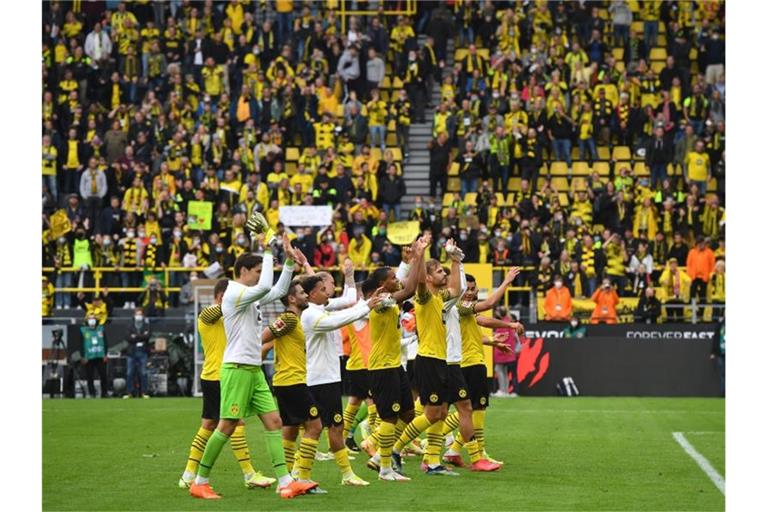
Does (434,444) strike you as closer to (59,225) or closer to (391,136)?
(59,225)

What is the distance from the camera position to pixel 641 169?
38031 millimetres

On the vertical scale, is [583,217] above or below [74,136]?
below

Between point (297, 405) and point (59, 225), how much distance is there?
23.1 meters

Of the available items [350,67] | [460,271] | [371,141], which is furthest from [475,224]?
[460,271]

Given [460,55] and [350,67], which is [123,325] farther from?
[460,55]

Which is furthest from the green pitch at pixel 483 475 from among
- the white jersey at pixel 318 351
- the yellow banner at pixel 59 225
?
the yellow banner at pixel 59 225

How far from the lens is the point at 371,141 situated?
38.6 metres

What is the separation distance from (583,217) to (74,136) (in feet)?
47.9

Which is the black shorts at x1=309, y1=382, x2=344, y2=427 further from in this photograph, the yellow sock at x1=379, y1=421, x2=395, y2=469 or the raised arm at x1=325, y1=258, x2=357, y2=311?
the raised arm at x1=325, y1=258, x2=357, y2=311

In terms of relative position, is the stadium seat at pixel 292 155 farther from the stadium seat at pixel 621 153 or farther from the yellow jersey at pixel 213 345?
the yellow jersey at pixel 213 345

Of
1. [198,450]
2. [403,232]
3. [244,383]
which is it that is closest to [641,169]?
[403,232]

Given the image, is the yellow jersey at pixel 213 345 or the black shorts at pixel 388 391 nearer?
the black shorts at pixel 388 391

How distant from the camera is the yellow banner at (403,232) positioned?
31875 millimetres

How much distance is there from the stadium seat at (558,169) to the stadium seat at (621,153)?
1417mm
